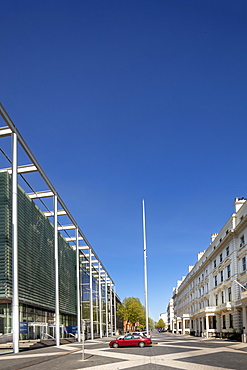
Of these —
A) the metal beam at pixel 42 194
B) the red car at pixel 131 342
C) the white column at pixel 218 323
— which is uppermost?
the metal beam at pixel 42 194

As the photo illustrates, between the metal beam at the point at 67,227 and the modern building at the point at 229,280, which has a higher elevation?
the metal beam at the point at 67,227

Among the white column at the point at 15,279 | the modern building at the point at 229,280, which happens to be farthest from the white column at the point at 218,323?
the white column at the point at 15,279

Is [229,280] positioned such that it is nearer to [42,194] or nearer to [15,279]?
[42,194]

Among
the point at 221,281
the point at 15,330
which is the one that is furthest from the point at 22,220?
the point at 221,281

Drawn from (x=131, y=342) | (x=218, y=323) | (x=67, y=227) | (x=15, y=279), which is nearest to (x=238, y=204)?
(x=218, y=323)

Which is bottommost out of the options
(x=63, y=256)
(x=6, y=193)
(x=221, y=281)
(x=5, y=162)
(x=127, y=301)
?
(x=127, y=301)

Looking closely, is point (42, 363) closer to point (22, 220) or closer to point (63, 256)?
point (22, 220)

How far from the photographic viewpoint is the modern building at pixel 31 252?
1096 inches

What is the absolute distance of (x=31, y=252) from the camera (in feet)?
121

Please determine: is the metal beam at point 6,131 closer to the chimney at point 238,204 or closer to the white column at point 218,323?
the chimney at point 238,204

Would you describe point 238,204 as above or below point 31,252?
above

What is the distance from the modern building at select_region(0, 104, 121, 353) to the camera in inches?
1096

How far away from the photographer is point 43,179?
1421 inches

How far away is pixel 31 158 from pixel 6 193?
3.45m
